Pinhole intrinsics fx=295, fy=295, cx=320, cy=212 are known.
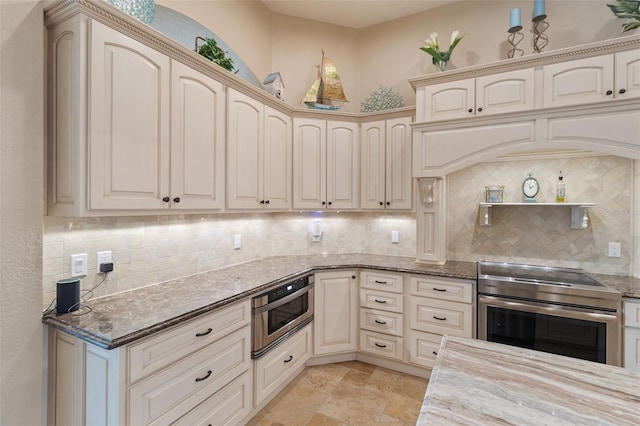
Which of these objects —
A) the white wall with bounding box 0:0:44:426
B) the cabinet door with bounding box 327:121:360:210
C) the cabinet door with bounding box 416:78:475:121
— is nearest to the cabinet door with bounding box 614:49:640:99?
the cabinet door with bounding box 416:78:475:121

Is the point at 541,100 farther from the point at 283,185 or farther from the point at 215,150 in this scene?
the point at 215,150

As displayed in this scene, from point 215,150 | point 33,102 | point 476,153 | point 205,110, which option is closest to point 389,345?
point 476,153

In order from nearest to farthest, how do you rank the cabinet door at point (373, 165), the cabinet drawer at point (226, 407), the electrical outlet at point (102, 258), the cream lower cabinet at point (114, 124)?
the cream lower cabinet at point (114, 124), the cabinet drawer at point (226, 407), the electrical outlet at point (102, 258), the cabinet door at point (373, 165)

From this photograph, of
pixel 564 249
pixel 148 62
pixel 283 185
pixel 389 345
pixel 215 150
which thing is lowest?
pixel 389 345

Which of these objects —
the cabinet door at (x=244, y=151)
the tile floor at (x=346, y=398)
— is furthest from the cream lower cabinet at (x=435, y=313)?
the cabinet door at (x=244, y=151)

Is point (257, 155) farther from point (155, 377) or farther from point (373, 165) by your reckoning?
point (155, 377)

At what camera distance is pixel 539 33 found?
8.46 feet

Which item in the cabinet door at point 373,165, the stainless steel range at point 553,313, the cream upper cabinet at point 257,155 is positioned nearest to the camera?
the stainless steel range at point 553,313

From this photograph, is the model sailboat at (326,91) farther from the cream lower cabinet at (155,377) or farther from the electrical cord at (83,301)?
the electrical cord at (83,301)

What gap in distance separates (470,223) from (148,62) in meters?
2.91

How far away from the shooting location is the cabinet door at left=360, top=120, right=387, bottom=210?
120 inches

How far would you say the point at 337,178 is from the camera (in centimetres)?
310

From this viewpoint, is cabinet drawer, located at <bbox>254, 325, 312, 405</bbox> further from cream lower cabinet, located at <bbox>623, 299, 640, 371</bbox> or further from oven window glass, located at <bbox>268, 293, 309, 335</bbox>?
cream lower cabinet, located at <bbox>623, 299, 640, 371</bbox>

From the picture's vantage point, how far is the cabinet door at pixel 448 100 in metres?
2.53
